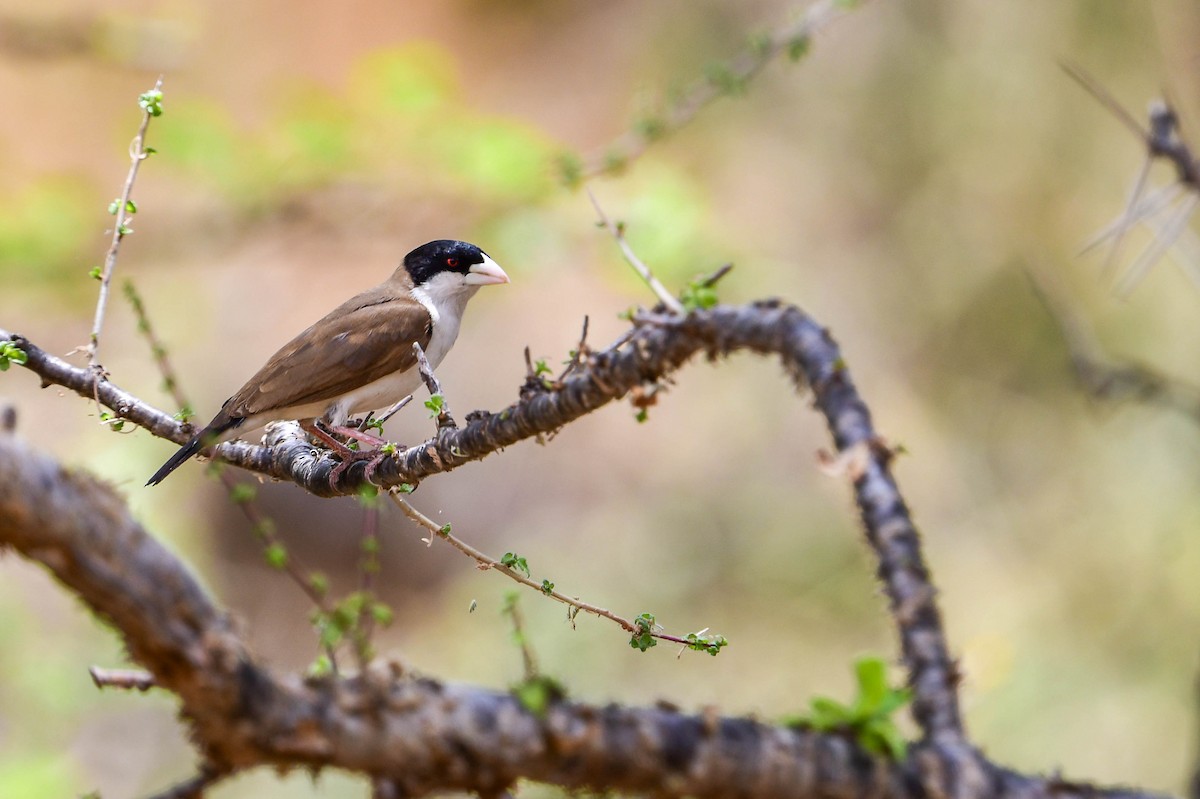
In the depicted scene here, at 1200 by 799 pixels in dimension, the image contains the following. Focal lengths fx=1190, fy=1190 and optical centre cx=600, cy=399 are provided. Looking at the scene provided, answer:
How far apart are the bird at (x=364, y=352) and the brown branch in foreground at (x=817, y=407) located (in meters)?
1.46

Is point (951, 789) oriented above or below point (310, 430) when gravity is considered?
below

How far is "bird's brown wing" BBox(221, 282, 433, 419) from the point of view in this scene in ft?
12.4

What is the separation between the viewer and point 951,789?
1.31m

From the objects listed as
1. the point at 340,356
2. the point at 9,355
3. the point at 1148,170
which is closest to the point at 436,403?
the point at 9,355

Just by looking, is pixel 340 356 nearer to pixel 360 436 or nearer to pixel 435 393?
pixel 360 436

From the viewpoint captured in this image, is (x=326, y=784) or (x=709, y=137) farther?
(x=709, y=137)

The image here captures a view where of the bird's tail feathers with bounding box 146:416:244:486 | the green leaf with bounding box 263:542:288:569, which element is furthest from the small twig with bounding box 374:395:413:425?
the green leaf with bounding box 263:542:288:569

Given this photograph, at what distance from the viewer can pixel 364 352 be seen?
402 cm

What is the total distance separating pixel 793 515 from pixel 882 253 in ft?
8.54

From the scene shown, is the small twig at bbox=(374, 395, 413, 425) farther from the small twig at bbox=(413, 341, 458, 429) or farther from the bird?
the small twig at bbox=(413, 341, 458, 429)

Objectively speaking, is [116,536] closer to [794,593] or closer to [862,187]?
[794,593]

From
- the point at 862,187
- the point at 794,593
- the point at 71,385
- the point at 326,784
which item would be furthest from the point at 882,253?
the point at 71,385

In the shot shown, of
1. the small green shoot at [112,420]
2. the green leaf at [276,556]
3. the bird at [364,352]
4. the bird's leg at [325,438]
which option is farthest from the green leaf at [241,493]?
the bird at [364,352]

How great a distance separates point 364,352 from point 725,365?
3064 mm
